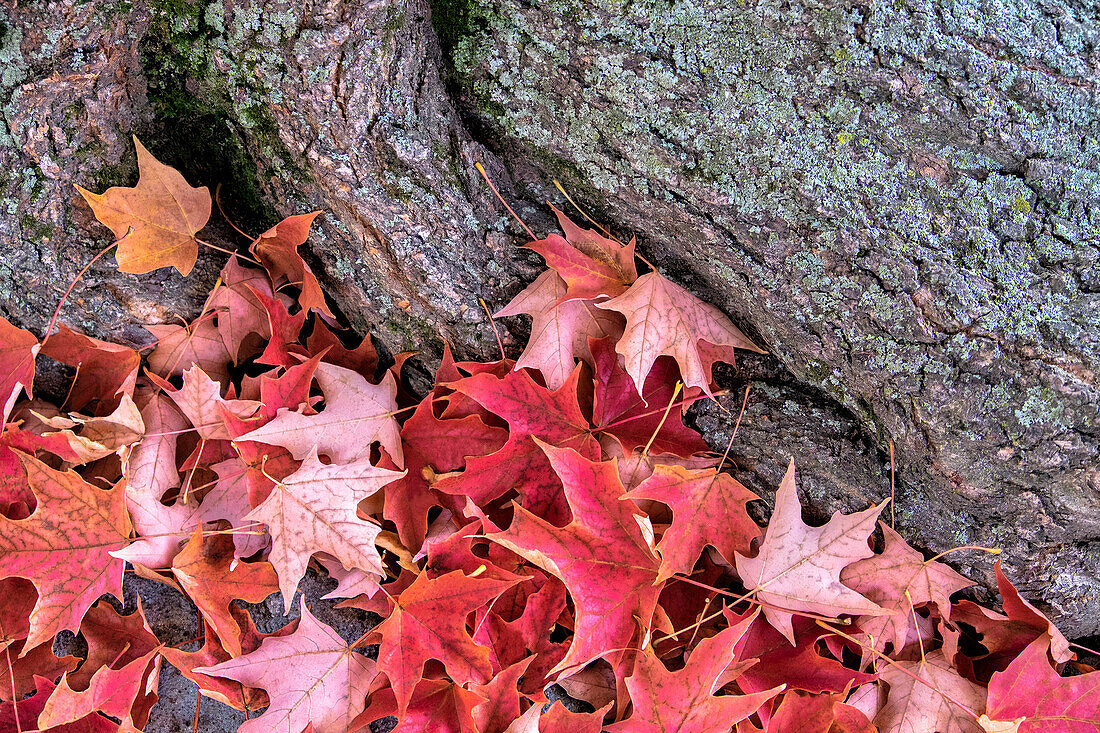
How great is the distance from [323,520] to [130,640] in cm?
59

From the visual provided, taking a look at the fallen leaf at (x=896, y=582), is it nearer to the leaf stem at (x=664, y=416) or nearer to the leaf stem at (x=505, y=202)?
the leaf stem at (x=664, y=416)

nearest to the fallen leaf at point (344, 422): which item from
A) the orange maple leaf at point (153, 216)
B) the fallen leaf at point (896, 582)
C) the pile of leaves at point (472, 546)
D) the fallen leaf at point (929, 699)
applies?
the pile of leaves at point (472, 546)

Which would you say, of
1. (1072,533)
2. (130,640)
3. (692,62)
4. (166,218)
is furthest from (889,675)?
(166,218)

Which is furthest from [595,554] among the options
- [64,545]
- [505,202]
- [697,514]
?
[64,545]

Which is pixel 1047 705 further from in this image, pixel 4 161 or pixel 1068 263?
pixel 4 161

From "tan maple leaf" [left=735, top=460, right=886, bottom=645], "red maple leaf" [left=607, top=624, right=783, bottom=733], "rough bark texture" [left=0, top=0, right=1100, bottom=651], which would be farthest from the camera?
"tan maple leaf" [left=735, top=460, right=886, bottom=645]

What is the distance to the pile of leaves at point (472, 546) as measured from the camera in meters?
1.23

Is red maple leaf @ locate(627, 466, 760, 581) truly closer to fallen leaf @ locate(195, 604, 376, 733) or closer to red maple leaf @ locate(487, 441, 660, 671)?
red maple leaf @ locate(487, 441, 660, 671)

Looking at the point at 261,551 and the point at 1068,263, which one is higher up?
the point at 1068,263

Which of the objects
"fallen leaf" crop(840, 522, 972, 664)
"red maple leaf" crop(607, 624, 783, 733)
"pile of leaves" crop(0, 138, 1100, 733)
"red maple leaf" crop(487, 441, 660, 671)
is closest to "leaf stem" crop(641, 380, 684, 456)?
"pile of leaves" crop(0, 138, 1100, 733)

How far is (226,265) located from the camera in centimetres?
142

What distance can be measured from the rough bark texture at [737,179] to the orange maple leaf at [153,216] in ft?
0.31

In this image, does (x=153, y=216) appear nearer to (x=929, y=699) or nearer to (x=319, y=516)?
(x=319, y=516)

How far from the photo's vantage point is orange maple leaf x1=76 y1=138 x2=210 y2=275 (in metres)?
1.25
